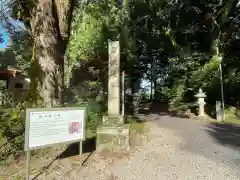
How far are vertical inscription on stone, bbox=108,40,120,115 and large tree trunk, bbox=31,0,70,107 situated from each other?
4.69 feet

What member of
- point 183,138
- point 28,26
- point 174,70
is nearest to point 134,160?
point 183,138

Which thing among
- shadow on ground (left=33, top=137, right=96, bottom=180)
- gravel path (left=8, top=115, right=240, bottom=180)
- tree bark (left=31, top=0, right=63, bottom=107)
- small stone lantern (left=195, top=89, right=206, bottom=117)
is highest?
tree bark (left=31, top=0, right=63, bottom=107)

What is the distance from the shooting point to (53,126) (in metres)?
4.80

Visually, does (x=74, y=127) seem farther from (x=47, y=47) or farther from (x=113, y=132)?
(x=47, y=47)

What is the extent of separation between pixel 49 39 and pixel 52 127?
2742mm

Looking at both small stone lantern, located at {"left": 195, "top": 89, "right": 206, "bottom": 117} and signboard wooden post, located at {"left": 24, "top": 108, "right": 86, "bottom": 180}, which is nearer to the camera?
signboard wooden post, located at {"left": 24, "top": 108, "right": 86, "bottom": 180}

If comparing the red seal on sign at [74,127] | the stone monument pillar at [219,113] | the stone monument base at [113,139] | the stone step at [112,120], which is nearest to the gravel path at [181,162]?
the stone monument base at [113,139]

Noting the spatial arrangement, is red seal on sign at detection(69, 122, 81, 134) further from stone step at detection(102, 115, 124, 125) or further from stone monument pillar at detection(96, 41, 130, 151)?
stone step at detection(102, 115, 124, 125)

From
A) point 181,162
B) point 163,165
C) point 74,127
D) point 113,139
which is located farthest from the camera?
point 113,139

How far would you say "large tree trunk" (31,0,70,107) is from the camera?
6.54m

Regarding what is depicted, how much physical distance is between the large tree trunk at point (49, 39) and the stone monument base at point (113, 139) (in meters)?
1.51

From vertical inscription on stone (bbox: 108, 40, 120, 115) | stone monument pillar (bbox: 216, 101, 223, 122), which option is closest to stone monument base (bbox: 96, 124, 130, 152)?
vertical inscription on stone (bbox: 108, 40, 120, 115)

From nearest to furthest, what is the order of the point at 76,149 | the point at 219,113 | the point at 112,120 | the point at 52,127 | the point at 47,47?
1. the point at 52,127
2. the point at 76,149
3. the point at 47,47
4. the point at 112,120
5. the point at 219,113

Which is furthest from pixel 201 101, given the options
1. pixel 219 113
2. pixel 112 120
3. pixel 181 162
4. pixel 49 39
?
pixel 49 39
